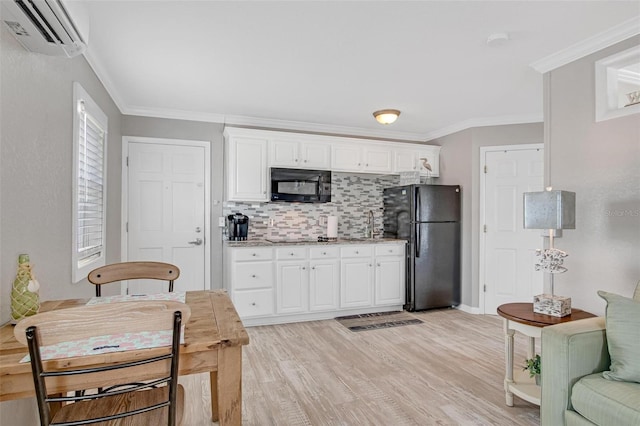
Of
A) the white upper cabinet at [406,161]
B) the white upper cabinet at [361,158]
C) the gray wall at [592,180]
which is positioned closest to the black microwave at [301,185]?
the white upper cabinet at [361,158]

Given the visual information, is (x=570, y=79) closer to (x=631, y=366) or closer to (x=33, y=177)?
(x=631, y=366)

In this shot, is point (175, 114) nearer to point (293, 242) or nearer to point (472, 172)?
point (293, 242)

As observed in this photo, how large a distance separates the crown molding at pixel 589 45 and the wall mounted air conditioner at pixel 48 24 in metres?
3.02

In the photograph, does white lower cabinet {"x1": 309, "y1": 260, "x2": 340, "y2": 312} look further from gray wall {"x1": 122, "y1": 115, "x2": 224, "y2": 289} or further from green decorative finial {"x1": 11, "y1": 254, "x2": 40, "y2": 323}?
green decorative finial {"x1": 11, "y1": 254, "x2": 40, "y2": 323}

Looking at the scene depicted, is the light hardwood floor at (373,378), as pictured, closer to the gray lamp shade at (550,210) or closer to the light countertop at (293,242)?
the light countertop at (293,242)

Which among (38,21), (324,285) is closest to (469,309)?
(324,285)

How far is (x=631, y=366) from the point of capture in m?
1.60

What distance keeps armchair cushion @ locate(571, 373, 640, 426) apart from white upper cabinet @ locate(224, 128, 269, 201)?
10.9 feet

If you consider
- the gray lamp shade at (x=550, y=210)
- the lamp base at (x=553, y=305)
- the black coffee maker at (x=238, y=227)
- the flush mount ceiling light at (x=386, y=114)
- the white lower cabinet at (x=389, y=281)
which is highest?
the flush mount ceiling light at (x=386, y=114)

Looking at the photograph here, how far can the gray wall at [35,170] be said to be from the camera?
153cm

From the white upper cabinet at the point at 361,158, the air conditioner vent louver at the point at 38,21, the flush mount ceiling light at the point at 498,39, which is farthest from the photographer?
the white upper cabinet at the point at 361,158

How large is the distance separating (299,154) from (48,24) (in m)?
2.96

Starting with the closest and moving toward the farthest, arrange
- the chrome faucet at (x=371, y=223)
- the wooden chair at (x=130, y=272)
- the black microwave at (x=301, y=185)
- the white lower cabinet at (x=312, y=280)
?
the wooden chair at (x=130, y=272)
the white lower cabinet at (x=312, y=280)
the black microwave at (x=301, y=185)
the chrome faucet at (x=371, y=223)

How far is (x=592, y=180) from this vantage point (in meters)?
2.49
